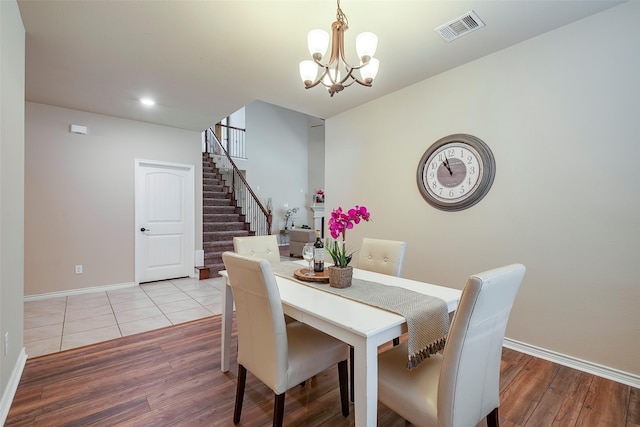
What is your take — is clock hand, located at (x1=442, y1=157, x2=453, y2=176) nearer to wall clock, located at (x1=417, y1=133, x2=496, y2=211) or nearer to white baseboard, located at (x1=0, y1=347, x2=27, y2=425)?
wall clock, located at (x1=417, y1=133, x2=496, y2=211)

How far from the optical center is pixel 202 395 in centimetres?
192

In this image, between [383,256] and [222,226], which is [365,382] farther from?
[222,226]

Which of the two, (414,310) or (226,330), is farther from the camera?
(226,330)

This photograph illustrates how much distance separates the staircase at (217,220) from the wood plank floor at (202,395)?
2.85 metres

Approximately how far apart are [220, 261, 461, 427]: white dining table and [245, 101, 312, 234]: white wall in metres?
7.66

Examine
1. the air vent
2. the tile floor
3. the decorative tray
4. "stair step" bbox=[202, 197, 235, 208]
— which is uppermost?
the air vent

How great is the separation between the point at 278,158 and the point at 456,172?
7.34 m

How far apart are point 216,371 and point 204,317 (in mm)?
1196

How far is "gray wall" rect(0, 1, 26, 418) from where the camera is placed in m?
1.73

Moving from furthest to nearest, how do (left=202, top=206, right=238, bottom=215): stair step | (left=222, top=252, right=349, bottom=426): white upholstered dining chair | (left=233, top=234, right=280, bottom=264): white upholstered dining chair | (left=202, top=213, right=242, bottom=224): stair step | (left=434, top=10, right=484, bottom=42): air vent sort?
(left=202, top=206, right=238, bottom=215): stair step → (left=202, top=213, right=242, bottom=224): stair step → (left=233, top=234, right=280, bottom=264): white upholstered dining chair → (left=434, top=10, right=484, bottom=42): air vent → (left=222, top=252, right=349, bottom=426): white upholstered dining chair

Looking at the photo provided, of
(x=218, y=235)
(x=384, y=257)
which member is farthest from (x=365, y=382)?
(x=218, y=235)

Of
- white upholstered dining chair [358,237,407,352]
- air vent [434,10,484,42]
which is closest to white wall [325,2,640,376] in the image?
air vent [434,10,484,42]

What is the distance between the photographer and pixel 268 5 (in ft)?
6.57

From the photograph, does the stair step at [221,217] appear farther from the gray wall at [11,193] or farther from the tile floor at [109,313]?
the gray wall at [11,193]
